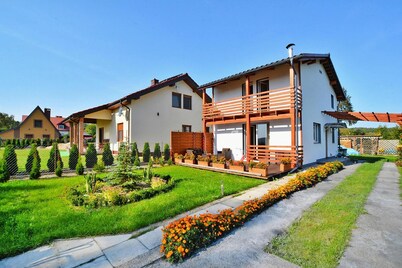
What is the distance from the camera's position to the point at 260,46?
42.4 feet

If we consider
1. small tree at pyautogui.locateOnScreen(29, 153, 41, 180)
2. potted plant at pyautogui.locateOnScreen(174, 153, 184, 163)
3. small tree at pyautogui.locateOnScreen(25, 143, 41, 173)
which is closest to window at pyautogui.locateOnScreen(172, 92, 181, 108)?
potted plant at pyautogui.locateOnScreen(174, 153, 184, 163)

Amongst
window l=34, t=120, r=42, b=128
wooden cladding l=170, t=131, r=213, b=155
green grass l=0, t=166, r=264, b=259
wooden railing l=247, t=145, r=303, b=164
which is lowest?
green grass l=0, t=166, r=264, b=259

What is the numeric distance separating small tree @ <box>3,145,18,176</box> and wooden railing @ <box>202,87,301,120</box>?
10.7m

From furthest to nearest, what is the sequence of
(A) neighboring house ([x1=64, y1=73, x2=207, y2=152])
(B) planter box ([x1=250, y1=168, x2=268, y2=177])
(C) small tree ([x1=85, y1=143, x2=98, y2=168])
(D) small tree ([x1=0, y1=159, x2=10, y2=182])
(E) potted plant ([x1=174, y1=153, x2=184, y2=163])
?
1. (A) neighboring house ([x1=64, y1=73, x2=207, y2=152])
2. (E) potted plant ([x1=174, y1=153, x2=184, y2=163])
3. (C) small tree ([x1=85, y1=143, x2=98, y2=168])
4. (B) planter box ([x1=250, y1=168, x2=268, y2=177])
5. (D) small tree ([x1=0, y1=159, x2=10, y2=182])

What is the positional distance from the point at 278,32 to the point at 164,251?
13598mm

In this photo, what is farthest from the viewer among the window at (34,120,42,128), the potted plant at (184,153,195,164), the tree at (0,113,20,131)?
the tree at (0,113,20,131)

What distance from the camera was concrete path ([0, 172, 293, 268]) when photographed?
264 centimetres

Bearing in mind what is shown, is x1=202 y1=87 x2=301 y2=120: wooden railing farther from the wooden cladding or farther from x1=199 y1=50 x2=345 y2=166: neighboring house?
the wooden cladding

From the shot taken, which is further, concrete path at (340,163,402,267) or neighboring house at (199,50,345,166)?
neighboring house at (199,50,345,166)

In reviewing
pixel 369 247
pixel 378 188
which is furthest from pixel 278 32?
pixel 369 247

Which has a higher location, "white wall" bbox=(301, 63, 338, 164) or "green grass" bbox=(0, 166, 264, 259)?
"white wall" bbox=(301, 63, 338, 164)

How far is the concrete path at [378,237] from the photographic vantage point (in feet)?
8.74

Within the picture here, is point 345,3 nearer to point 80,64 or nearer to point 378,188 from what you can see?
point 378,188

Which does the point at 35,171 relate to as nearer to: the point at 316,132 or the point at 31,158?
the point at 31,158
